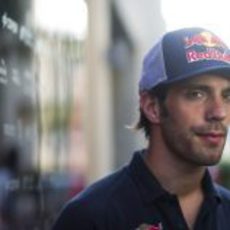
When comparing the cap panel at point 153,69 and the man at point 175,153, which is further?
the cap panel at point 153,69

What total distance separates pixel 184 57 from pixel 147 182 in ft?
1.62

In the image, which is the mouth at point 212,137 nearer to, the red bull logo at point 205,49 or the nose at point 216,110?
the nose at point 216,110

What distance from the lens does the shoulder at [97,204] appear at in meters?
3.77

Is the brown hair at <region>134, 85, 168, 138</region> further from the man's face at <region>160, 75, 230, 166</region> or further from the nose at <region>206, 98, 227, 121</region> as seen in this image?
the nose at <region>206, 98, 227, 121</region>

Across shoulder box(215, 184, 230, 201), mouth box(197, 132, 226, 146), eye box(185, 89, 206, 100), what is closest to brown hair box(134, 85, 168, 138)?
eye box(185, 89, 206, 100)

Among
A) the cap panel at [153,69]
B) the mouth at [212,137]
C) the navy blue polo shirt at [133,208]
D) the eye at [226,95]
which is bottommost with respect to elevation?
the navy blue polo shirt at [133,208]

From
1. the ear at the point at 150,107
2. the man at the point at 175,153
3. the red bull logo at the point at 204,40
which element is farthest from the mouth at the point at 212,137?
the red bull logo at the point at 204,40

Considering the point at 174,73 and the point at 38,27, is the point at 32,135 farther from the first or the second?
the point at 174,73

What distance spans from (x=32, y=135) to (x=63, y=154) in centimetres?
127

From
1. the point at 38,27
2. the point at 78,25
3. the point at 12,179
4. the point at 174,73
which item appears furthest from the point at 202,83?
the point at 78,25

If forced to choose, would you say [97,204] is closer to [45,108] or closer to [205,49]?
[205,49]

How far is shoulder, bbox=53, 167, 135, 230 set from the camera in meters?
3.77

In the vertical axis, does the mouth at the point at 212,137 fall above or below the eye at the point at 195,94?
below

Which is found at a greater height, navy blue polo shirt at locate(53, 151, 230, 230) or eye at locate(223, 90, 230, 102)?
eye at locate(223, 90, 230, 102)
